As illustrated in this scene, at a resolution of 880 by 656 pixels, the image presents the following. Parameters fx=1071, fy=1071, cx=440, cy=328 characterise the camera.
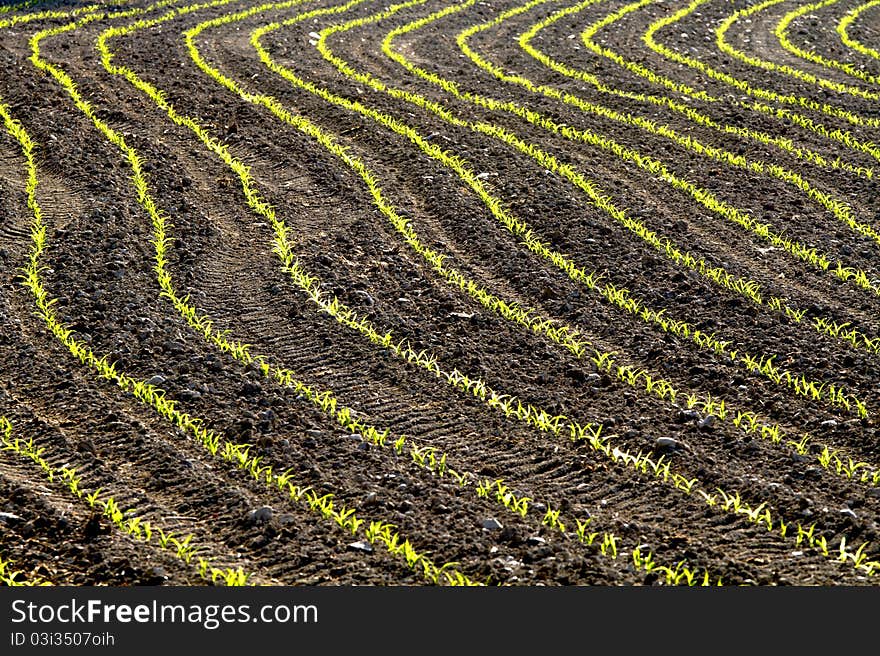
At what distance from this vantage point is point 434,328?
287 inches

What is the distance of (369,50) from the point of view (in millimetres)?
15977

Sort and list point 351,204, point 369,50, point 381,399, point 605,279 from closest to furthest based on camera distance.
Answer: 1. point 381,399
2. point 605,279
3. point 351,204
4. point 369,50

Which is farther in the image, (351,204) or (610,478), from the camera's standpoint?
(351,204)

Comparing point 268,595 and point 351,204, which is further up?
point 351,204

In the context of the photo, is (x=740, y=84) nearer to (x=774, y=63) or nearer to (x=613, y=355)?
(x=774, y=63)

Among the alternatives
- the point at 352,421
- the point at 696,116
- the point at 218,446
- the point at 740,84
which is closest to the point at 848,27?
the point at 740,84

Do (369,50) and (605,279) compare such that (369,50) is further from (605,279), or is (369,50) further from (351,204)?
(605,279)

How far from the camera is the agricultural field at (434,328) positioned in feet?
16.7

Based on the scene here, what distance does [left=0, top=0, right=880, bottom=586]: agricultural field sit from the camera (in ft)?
16.7

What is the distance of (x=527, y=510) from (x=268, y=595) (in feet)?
4.77

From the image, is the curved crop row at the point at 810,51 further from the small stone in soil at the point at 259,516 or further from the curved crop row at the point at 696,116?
the small stone in soil at the point at 259,516

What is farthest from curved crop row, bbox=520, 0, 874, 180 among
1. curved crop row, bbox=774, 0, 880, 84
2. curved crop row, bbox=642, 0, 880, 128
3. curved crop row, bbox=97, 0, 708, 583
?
curved crop row, bbox=97, 0, 708, 583

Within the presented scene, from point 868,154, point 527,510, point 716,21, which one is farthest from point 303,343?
point 716,21

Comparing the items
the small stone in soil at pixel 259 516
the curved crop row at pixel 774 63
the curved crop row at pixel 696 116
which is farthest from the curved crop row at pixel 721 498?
the curved crop row at pixel 774 63
